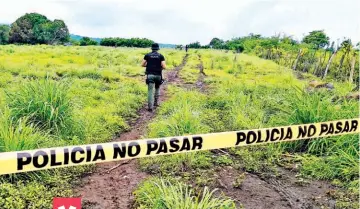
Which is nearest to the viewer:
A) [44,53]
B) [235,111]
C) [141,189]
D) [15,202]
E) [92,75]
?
[15,202]

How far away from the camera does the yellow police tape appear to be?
10.7 feet

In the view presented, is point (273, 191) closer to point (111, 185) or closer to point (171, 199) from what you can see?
point (171, 199)

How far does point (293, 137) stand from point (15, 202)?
316cm

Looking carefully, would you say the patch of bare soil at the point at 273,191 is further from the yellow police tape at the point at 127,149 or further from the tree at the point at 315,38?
the tree at the point at 315,38

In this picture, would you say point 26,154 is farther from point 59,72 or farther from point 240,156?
point 59,72

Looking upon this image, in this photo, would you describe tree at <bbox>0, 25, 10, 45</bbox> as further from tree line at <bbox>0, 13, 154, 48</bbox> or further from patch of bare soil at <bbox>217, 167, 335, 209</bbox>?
patch of bare soil at <bbox>217, 167, 335, 209</bbox>

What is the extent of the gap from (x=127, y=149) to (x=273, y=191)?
7.63 feet

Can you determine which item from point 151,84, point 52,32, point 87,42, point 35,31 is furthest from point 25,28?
point 151,84

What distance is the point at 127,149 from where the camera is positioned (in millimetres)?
3600

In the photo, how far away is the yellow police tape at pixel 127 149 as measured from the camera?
3.25 metres

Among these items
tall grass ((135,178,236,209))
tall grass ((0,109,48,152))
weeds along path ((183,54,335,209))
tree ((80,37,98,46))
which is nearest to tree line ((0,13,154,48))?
tree ((80,37,98,46))

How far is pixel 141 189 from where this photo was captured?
4.70 meters

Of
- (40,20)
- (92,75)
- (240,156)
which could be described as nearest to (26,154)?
(240,156)

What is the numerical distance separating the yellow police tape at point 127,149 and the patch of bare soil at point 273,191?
30.7 inches
